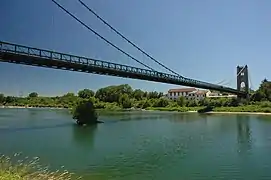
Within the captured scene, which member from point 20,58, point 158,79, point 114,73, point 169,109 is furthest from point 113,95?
point 20,58

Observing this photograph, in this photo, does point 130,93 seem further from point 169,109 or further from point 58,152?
point 58,152

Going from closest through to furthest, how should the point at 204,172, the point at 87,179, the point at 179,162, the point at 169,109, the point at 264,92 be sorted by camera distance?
the point at 87,179
the point at 204,172
the point at 179,162
the point at 264,92
the point at 169,109

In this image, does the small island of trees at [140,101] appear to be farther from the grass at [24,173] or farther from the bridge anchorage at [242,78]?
the grass at [24,173]

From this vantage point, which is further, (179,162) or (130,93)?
(130,93)

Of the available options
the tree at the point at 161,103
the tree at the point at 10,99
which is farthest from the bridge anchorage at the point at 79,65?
the tree at the point at 10,99

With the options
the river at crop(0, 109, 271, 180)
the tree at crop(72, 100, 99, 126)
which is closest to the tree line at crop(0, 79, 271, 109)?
the tree at crop(72, 100, 99, 126)

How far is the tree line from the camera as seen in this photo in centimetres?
7306

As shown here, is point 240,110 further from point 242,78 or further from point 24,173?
point 24,173

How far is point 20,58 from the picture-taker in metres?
30.0

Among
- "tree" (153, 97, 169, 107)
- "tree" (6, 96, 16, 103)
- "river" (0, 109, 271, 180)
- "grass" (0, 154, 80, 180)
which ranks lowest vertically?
"river" (0, 109, 271, 180)

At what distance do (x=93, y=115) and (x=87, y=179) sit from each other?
28256 millimetres

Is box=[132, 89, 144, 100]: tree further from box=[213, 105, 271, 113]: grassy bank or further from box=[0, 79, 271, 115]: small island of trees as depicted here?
box=[213, 105, 271, 113]: grassy bank

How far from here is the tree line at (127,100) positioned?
73062 millimetres

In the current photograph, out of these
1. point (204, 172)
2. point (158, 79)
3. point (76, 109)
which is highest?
point (158, 79)
